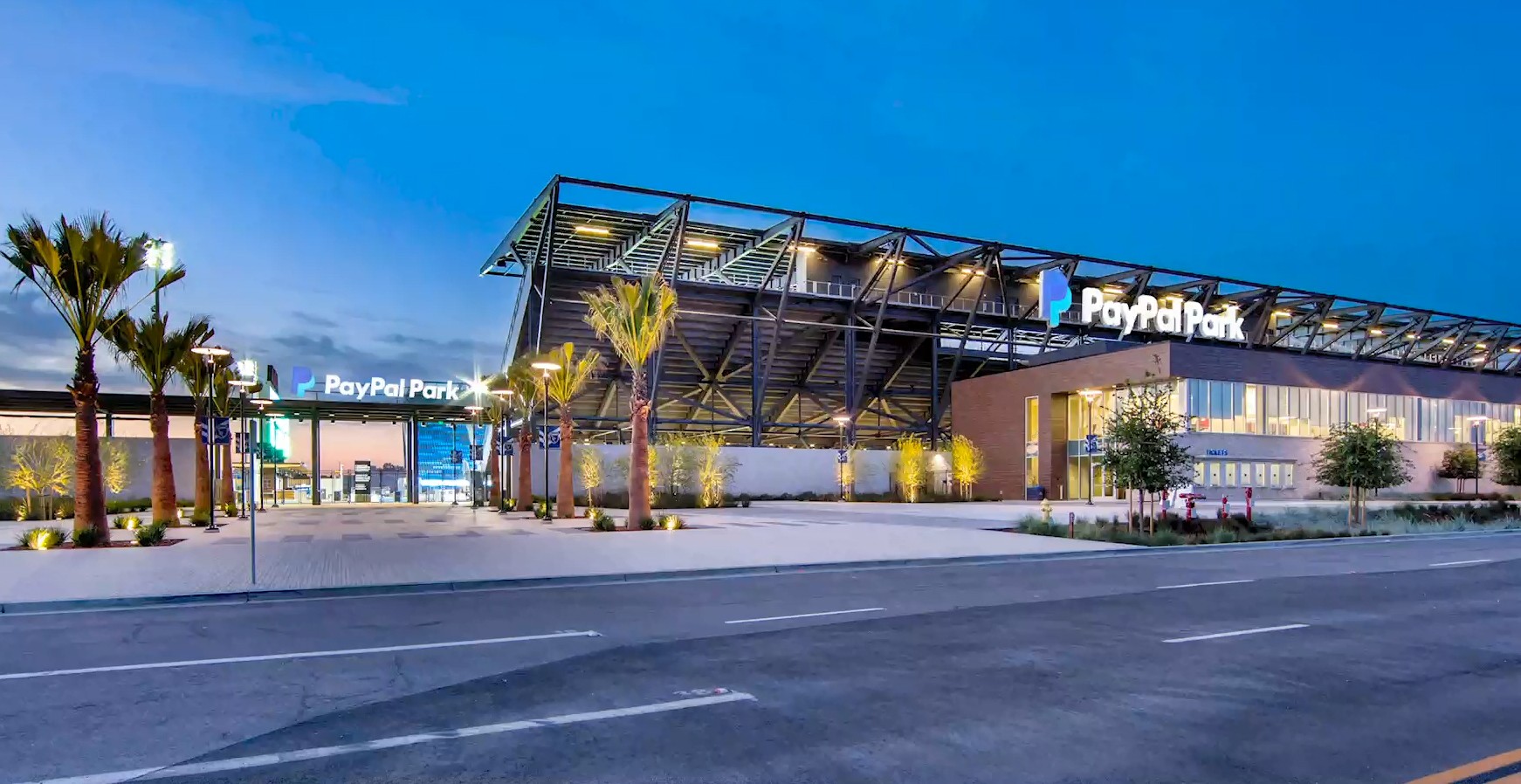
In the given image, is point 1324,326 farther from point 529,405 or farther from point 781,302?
point 529,405

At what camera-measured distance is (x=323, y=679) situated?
28.0ft

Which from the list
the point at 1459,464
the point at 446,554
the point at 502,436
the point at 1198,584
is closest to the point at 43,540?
the point at 446,554

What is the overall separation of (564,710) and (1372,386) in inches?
2796

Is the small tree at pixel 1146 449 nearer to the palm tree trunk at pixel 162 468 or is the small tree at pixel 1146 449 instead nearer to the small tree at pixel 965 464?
the palm tree trunk at pixel 162 468

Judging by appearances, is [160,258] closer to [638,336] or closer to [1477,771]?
[638,336]

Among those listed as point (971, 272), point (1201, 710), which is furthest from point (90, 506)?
point (971, 272)

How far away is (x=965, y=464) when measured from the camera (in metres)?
62.6

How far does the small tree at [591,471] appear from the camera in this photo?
49156 mm

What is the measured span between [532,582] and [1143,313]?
206 feet

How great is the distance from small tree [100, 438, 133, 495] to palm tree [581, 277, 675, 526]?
23260mm

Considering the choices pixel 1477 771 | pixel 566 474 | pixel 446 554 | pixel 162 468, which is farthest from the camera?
pixel 566 474

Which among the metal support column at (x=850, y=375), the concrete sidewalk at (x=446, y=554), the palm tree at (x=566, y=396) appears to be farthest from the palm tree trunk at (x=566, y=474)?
the metal support column at (x=850, y=375)

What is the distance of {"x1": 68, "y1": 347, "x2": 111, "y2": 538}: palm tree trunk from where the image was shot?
22.1m

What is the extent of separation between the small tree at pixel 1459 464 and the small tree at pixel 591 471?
55.5 meters
